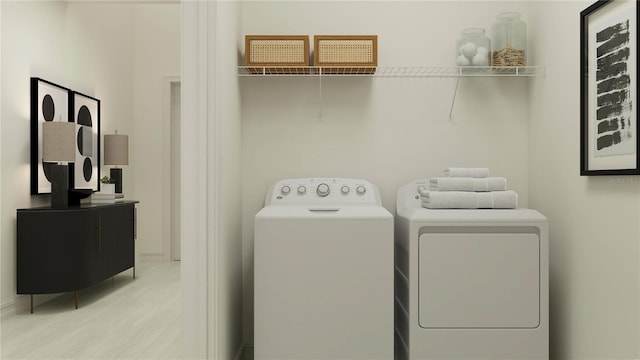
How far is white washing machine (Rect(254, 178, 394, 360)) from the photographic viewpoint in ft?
6.89

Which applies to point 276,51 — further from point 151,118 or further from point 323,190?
point 151,118

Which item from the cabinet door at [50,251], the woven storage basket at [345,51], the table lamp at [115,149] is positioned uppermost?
the woven storage basket at [345,51]

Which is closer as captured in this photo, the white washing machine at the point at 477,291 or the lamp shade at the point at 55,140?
the white washing machine at the point at 477,291

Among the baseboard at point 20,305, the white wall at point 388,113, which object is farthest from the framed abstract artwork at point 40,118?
the white wall at point 388,113

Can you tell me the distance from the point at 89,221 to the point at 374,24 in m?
2.52

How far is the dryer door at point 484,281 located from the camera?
6.97 feet

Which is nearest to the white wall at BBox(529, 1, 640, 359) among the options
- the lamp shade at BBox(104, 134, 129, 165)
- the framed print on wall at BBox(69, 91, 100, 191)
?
the framed print on wall at BBox(69, 91, 100, 191)

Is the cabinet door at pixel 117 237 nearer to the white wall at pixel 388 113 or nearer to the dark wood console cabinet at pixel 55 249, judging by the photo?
the dark wood console cabinet at pixel 55 249

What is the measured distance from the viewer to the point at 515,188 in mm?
2664

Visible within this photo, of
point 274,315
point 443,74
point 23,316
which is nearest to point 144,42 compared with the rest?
point 23,316

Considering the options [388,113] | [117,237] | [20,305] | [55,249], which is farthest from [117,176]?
[388,113]

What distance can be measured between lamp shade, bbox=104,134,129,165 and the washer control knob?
3077 mm

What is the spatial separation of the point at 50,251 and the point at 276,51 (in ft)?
7.61

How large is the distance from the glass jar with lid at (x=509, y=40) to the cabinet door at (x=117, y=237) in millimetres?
3113
